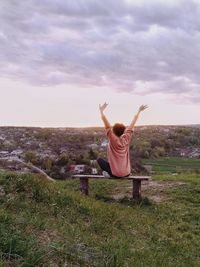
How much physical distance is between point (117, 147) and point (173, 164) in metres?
10.8

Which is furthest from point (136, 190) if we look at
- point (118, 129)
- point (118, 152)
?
point (118, 129)

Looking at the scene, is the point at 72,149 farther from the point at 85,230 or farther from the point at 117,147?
the point at 85,230

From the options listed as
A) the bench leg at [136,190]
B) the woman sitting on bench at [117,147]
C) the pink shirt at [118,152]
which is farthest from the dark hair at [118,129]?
the bench leg at [136,190]

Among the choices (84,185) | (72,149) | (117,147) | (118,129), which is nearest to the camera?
(117,147)

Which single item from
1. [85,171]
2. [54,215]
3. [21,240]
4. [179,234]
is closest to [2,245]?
[21,240]

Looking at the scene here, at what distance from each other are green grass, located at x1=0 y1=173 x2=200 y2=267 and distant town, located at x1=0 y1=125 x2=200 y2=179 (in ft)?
18.4

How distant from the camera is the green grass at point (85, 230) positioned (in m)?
5.98

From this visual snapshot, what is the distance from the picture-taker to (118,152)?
13.4 m

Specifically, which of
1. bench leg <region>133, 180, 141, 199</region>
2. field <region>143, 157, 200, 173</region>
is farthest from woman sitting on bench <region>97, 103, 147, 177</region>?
field <region>143, 157, 200, 173</region>

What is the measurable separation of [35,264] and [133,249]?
2.29 metres

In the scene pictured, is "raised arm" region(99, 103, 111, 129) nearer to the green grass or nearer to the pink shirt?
the pink shirt

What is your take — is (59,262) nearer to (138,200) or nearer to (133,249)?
(133,249)

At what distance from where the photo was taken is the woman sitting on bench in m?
13.3

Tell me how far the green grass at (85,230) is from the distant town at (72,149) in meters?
5.60
